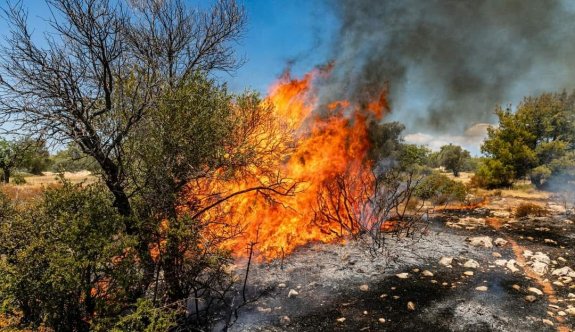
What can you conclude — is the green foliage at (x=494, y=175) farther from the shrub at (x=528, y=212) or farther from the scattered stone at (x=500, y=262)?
the scattered stone at (x=500, y=262)

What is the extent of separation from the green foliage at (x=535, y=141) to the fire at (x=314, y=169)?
70.9 ft

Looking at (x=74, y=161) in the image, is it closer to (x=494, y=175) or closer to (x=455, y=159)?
(x=494, y=175)

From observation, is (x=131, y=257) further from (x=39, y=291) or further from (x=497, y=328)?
(x=497, y=328)

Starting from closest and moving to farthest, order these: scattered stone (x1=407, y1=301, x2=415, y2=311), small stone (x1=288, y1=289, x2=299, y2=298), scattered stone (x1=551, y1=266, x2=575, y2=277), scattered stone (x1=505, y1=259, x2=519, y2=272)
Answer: scattered stone (x1=407, y1=301, x2=415, y2=311) < small stone (x1=288, y1=289, x2=299, y2=298) < scattered stone (x1=551, y1=266, x2=575, y2=277) < scattered stone (x1=505, y1=259, x2=519, y2=272)

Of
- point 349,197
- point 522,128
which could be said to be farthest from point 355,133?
point 522,128

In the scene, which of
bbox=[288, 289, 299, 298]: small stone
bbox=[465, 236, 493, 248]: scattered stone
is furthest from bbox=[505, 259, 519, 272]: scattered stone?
bbox=[288, 289, 299, 298]: small stone

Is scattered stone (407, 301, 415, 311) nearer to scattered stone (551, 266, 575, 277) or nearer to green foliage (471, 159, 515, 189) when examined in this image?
scattered stone (551, 266, 575, 277)

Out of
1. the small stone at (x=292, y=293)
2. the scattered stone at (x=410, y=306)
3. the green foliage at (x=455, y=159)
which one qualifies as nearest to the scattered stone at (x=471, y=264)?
the scattered stone at (x=410, y=306)

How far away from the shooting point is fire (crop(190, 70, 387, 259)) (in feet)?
37.2

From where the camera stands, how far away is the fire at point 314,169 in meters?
11.3

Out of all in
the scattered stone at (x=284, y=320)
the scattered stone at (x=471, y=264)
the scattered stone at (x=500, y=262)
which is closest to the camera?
the scattered stone at (x=284, y=320)

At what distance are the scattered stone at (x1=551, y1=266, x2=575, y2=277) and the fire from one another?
19.8 feet

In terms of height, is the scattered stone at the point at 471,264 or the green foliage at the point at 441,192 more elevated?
the green foliage at the point at 441,192

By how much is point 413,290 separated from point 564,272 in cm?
460
